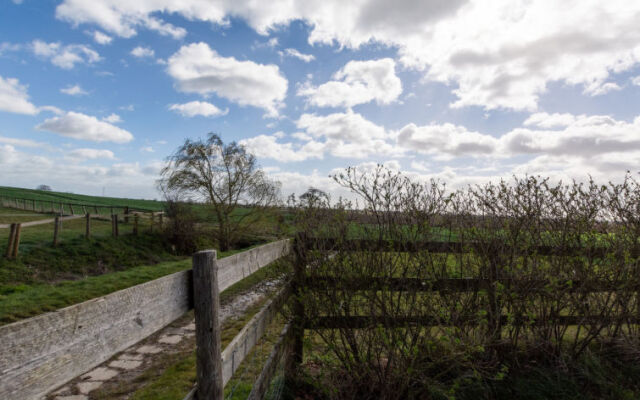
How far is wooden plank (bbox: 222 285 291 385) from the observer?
213 centimetres

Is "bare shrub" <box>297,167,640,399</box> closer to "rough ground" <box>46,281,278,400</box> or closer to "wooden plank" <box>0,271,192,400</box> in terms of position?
"rough ground" <box>46,281,278,400</box>

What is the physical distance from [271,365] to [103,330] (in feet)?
6.00

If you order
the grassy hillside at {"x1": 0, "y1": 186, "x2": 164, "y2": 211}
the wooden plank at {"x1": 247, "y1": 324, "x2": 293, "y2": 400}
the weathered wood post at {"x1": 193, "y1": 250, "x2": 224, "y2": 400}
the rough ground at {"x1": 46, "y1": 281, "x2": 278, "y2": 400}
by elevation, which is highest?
the grassy hillside at {"x1": 0, "y1": 186, "x2": 164, "y2": 211}

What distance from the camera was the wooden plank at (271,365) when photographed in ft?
Answer: 8.36

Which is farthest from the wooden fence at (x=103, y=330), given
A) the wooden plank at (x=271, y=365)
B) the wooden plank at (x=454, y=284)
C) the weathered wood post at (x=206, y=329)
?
the wooden plank at (x=454, y=284)

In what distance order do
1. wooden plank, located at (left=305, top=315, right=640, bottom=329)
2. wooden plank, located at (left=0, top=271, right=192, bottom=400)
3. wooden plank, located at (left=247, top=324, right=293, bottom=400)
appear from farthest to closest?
wooden plank, located at (left=305, top=315, right=640, bottom=329)
wooden plank, located at (left=247, top=324, right=293, bottom=400)
wooden plank, located at (left=0, top=271, right=192, bottom=400)

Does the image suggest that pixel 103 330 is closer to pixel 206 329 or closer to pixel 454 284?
pixel 206 329

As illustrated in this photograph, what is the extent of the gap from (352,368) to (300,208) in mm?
1737

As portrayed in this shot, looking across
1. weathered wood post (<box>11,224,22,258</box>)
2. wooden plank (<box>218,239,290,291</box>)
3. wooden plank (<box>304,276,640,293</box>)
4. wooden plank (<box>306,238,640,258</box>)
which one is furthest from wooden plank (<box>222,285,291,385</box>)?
weathered wood post (<box>11,224,22,258</box>)

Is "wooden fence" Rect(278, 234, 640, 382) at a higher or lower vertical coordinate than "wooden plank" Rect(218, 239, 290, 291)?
lower

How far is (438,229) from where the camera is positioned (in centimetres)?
402

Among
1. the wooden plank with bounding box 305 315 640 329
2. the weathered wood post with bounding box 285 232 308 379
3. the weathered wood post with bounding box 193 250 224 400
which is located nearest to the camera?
the weathered wood post with bounding box 193 250 224 400

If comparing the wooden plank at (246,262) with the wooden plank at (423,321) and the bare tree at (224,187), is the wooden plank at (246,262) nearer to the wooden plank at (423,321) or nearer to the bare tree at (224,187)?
the wooden plank at (423,321)

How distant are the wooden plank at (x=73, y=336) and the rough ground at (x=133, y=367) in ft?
7.74
